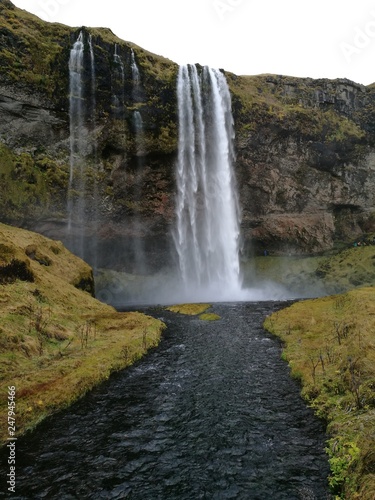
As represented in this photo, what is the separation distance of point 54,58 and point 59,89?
13.0 feet

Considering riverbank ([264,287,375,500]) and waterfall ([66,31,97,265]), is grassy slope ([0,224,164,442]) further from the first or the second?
waterfall ([66,31,97,265])

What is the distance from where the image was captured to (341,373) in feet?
42.8

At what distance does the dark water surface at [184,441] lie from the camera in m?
8.00

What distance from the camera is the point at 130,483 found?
26.9 feet

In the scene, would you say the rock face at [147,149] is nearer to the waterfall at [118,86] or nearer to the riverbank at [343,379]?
the waterfall at [118,86]

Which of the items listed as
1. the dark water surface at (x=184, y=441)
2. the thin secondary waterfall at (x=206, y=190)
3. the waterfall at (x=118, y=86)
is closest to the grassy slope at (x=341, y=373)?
the dark water surface at (x=184, y=441)

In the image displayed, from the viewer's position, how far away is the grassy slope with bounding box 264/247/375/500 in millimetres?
7680

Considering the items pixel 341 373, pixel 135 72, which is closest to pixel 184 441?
pixel 341 373

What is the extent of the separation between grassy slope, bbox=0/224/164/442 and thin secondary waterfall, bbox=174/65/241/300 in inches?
1098

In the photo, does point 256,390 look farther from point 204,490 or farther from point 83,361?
point 83,361

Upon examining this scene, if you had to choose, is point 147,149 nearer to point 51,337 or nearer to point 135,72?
point 135,72

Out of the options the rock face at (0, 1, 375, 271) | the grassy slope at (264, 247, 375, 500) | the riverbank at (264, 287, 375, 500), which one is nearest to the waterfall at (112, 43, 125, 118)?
the rock face at (0, 1, 375, 271)

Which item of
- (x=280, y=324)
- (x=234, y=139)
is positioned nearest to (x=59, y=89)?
(x=234, y=139)

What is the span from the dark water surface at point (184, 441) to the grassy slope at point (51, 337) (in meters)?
0.84
